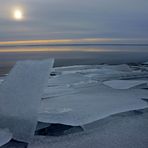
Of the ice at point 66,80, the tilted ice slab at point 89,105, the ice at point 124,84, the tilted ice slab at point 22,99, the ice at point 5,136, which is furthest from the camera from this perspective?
the ice at point 66,80

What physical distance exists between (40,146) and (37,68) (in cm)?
83

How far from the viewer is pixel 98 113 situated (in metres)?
2.03

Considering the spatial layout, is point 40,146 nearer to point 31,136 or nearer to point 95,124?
point 31,136

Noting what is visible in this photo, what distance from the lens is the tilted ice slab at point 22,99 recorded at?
1.72 m

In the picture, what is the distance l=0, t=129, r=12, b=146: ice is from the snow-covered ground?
5.6 inches

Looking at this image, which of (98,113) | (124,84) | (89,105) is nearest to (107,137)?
(98,113)

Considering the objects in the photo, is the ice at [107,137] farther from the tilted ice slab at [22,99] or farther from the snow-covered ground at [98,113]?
the tilted ice slab at [22,99]

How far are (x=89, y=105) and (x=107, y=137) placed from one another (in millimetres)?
477

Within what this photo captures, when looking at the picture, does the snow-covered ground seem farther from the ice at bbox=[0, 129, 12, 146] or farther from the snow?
the ice at bbox=[0, 129, 12, 146]

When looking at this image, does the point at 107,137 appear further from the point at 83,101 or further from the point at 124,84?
the point at 124,84

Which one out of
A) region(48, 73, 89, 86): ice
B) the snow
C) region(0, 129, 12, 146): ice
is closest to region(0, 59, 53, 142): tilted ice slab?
region(0, 129, 12, 146): ice

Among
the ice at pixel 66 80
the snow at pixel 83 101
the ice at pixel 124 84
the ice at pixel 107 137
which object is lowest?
the ice at pixel 107 137

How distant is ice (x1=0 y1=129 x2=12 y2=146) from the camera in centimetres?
157

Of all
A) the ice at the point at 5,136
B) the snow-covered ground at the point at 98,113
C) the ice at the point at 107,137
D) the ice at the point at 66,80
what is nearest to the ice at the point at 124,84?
the snow-covered ground at the point at 98,113
